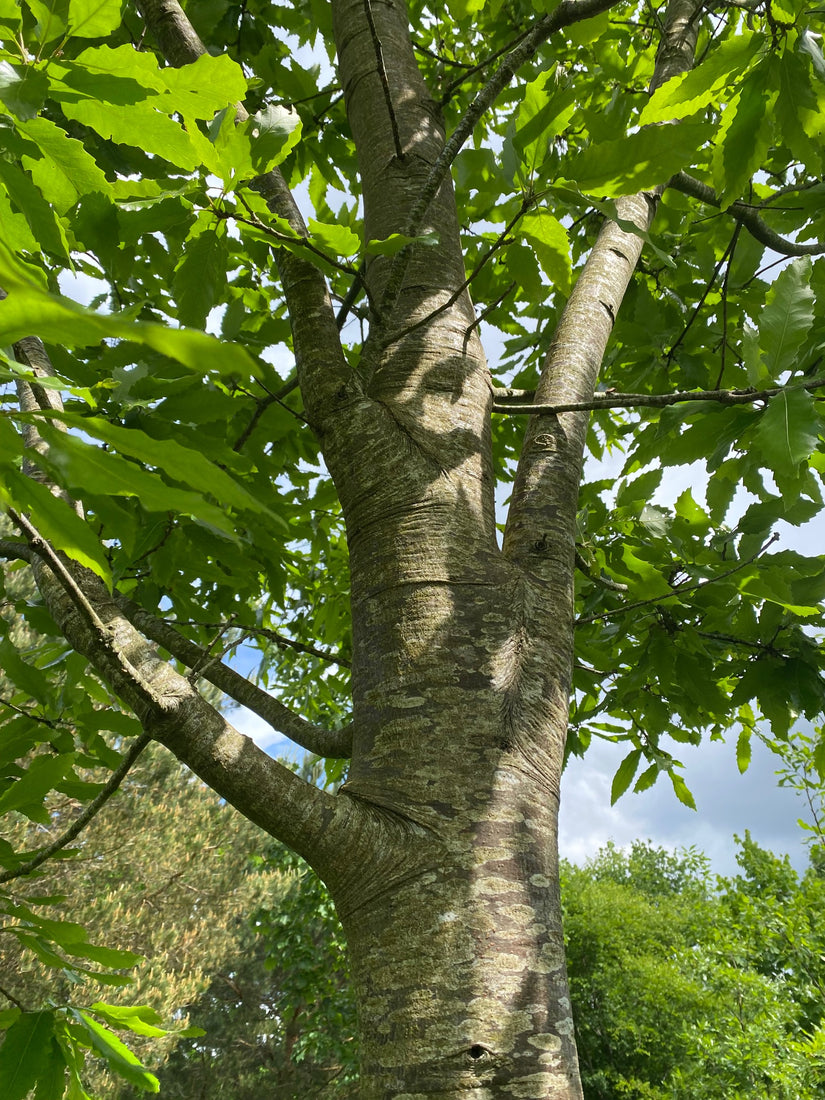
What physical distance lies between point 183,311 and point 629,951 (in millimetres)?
15698

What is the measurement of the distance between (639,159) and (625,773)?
163cm

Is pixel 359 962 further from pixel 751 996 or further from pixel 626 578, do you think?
pixel 751 996

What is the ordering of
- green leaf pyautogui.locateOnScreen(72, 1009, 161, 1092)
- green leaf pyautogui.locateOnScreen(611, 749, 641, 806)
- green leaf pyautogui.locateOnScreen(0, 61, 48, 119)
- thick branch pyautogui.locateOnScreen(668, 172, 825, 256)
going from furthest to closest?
green leaf pyautogui.locateOnScreen(611, 749, 641, 806) < thick branch pyautogui.locateOnScreen(668, 172, 825, 256) < green leaf pyautogui.locateOnScreen(72, 1009, 161, 1092) < green leaf pyautogui.locateOnScreen(0, 61, 48, 119)

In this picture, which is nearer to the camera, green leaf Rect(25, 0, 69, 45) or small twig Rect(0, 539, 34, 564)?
green leaf Rect(25, 0, 69, 45)

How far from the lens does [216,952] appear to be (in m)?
12.4

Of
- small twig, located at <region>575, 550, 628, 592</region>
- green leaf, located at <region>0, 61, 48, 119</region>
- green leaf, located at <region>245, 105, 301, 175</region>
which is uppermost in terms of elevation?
small twig, located at <region>575, 550, 628, 592</region>

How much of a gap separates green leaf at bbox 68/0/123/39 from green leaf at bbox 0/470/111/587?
0.68 m

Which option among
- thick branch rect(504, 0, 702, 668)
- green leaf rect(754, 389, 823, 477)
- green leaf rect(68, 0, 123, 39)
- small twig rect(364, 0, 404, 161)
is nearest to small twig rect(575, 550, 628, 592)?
thick branch rect(504, 0, 702, 668)

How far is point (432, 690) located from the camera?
3.37 feet

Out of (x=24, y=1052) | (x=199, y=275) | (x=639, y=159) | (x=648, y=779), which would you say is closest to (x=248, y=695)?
(x=24, y=1052)

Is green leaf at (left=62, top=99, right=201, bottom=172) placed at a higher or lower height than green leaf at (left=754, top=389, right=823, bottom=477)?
lower

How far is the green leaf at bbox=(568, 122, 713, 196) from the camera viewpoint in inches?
40.6

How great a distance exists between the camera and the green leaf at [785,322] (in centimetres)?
123

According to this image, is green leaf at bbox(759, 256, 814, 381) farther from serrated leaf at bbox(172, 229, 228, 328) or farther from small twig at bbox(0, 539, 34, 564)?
small twig at bbox(0, 539, 34, 564)
